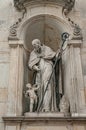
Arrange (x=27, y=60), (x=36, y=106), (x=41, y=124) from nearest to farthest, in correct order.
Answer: (x=41, y=124)
(x=36, y=106)
(x=27, y=60)

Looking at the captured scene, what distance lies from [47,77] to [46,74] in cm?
9

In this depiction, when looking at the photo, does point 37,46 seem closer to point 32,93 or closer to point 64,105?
point 32,93

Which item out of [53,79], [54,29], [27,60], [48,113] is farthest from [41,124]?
[54,29]

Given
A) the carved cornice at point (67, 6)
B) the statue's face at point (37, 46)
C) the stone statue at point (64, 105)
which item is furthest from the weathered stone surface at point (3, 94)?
the carved cornice at point (67, 6)

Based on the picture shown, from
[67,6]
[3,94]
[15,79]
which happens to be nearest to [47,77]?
[15,79]

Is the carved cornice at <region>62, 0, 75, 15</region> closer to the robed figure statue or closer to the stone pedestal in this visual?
the robed figure statue

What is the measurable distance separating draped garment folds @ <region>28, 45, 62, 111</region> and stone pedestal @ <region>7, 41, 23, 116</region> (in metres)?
0.38

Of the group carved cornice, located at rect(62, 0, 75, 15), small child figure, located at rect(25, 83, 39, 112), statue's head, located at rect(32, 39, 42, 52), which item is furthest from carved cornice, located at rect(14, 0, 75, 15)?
small child figure, located at rect(25, 83, 39, 112)

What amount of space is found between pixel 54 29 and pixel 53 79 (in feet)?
5.27

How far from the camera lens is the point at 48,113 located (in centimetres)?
630

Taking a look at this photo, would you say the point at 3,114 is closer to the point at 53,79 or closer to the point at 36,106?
the point at 36,106

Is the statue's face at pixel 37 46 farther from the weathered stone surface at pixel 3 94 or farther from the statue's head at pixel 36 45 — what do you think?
the weathered stone surface at pixel 3 94

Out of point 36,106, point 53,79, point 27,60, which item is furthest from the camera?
point 27,60

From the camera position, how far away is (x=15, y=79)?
6801 millimetres
